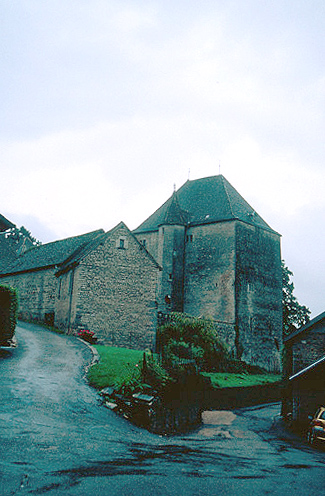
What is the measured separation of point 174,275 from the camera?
3878cm

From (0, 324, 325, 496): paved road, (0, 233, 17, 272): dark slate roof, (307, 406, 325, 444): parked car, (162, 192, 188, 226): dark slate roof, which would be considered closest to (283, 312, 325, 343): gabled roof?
(0, 324, 325, 496): paved road

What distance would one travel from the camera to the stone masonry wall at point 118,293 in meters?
24.6

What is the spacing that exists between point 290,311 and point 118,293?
25.1 metres

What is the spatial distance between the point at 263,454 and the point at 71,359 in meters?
8.86

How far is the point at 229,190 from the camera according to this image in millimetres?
41344

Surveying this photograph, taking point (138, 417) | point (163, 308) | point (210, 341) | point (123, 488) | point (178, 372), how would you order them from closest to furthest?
point (123, 488), point (138, 417), point (178, 372), point (210, 341), point (163, 308)

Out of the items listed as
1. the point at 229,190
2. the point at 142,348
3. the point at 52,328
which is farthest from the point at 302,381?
the point at 229,190

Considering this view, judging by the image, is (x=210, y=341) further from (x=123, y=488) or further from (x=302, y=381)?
(x=123, y=488)

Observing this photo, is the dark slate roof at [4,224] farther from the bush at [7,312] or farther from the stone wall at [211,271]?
the stone wall at [211,271]

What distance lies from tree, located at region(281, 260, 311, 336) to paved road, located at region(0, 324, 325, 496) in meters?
32.4

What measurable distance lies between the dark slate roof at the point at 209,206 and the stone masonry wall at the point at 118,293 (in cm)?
1246

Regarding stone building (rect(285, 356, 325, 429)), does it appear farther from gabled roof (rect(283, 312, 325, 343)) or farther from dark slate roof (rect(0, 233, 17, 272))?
dark slate roof (rect(0, 233, 17, 272))

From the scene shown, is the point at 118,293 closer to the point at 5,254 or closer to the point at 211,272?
the point at 211,272

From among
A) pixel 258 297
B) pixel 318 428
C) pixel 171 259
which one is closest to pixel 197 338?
pixel 171 259
